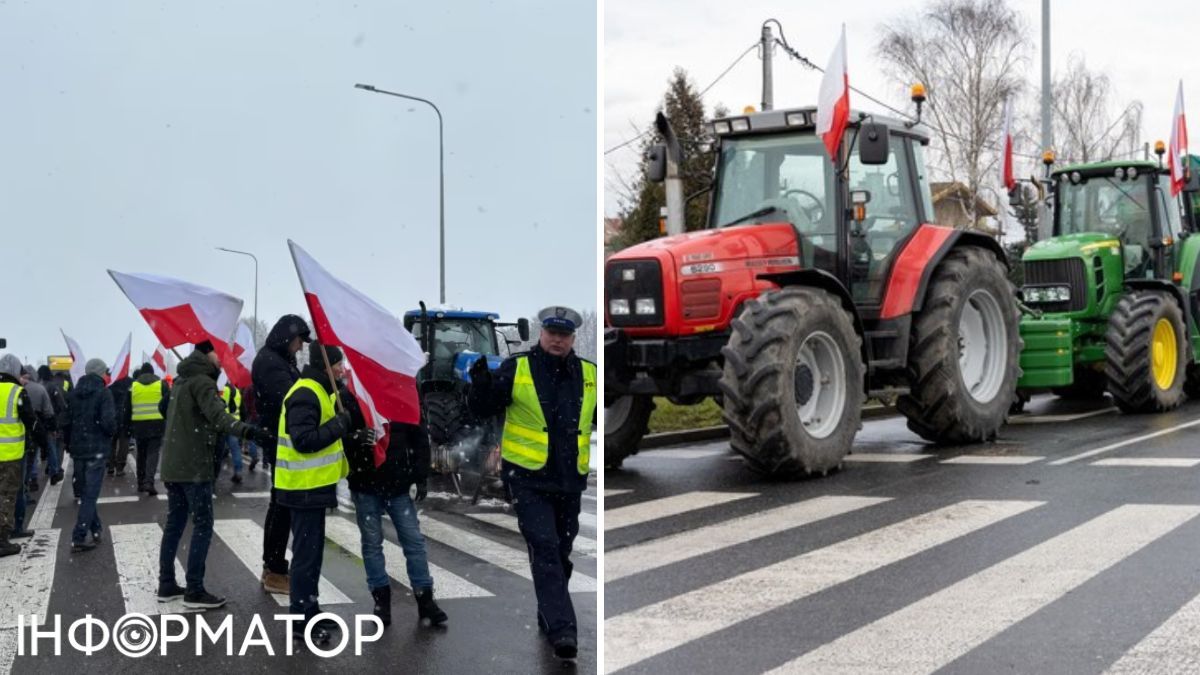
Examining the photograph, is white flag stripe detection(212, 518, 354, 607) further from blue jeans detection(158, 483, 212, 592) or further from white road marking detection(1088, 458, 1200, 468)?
white road marking detection(1088, 458, 1200, 468)

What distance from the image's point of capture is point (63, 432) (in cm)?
1686

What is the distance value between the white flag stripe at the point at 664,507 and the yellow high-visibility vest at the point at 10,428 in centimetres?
420

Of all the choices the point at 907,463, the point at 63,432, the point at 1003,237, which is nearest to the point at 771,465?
the point at 907,463

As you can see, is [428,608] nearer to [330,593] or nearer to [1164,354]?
[330,593]

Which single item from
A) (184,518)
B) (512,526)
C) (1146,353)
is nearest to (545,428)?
(184,518)

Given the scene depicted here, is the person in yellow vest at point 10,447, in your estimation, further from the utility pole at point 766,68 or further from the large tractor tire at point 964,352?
the utility pole at point 766,68

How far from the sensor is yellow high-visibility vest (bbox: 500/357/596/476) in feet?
18.1

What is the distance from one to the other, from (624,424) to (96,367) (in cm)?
482

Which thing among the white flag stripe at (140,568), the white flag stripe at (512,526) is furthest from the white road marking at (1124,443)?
the white flag stripe at (140,568)

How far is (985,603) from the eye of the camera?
556 centimetres

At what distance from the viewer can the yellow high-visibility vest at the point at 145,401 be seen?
46.5 feet

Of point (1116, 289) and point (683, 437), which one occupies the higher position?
point (1116, 289)

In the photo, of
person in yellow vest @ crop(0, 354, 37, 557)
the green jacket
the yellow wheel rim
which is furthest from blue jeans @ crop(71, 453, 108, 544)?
the yellow wheel rim

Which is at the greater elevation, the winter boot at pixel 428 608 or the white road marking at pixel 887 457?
the white road marking at pixel 887 457
